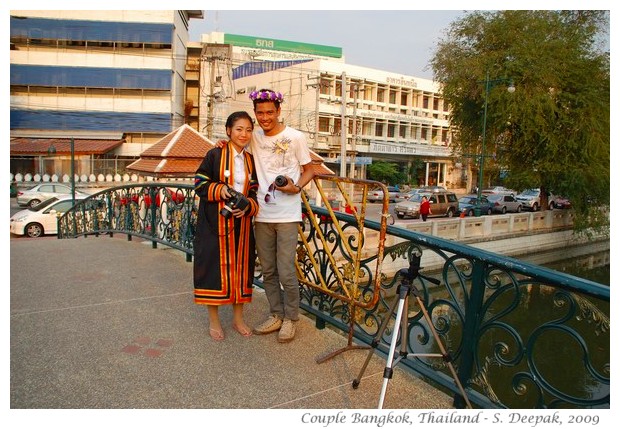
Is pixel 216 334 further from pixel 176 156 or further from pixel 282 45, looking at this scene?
pixel 282 45

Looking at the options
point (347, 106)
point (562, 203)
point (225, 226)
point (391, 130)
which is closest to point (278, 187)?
point (225, 226)

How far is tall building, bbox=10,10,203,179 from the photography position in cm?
3609

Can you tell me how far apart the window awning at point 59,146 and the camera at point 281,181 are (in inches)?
1269

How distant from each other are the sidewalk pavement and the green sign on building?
195ft

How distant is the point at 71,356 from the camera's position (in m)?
3.35

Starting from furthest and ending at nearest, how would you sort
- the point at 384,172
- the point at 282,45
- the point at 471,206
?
the point at 282,45 → the point at 384,172 → the point at 471,206

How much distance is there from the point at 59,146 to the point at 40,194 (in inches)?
417

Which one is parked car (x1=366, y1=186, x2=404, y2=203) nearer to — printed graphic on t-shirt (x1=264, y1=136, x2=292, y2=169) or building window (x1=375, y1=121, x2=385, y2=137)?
building window (x1=375, y1=121, x2=385, y2=137)

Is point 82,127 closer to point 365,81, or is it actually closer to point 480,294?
point 365,81

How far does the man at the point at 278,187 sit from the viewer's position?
336 centimetres

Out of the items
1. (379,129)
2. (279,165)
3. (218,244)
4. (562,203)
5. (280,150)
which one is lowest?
(562,203)

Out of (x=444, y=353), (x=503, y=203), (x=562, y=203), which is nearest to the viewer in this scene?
(x=444, y=353)

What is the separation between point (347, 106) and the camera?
44594 millimetres

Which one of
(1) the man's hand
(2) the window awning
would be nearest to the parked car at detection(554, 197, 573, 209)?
(1) the man's hand
